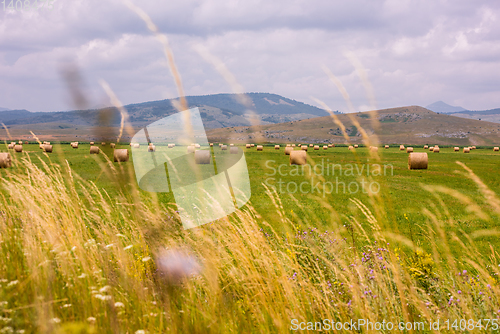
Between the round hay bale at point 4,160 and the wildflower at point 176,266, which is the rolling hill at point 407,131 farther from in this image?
the wildflower at point 176,266

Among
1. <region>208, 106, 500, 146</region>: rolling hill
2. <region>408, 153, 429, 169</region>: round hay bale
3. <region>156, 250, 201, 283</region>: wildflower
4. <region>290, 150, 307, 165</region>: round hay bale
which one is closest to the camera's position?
<region>156, 250, 201, 283</region>: wildflower

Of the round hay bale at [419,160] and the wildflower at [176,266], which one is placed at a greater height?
the wildflower at [176,266]

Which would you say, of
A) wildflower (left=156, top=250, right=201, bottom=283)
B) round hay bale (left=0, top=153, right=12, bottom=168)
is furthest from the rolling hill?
wildflower (left=156, top=250, right=201, bottom=283)

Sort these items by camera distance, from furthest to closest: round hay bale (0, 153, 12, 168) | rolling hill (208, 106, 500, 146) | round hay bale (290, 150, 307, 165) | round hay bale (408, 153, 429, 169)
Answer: rolling hill (208, 106, 500, 146)
round hay bale (290, 150, 307, 165)
round hay bale (408, 153, 429, 169)
round hay bale (0, 153, 12, 168)

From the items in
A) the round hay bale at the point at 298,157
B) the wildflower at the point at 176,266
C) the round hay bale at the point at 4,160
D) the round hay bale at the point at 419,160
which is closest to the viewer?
the wildflower at the point at 176,266

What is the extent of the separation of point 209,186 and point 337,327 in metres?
2.73

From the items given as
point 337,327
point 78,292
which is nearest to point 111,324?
point 78,292

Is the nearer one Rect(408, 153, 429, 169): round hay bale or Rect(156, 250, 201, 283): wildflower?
Rect(156, 250, 201, 283): wildflower

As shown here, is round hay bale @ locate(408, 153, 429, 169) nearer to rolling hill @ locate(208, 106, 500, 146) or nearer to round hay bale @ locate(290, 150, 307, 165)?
round hay bale @ locate(290, 150, 307, 165)

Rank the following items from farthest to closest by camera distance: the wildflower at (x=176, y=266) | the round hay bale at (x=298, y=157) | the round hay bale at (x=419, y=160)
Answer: the round hay bale at (x=298, y=157) < the round hay bale at (x=419, y=160) < the wildflower at (x=176, y=266)

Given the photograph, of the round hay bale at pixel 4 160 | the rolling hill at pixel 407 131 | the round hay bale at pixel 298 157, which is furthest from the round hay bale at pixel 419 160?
the rolling hill at pixel 407 131

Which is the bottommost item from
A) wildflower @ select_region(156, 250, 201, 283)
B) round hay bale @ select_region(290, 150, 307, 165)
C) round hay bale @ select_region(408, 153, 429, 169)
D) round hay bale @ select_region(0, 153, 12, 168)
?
round hay bale @ select_region(408, 153, 429, 169)


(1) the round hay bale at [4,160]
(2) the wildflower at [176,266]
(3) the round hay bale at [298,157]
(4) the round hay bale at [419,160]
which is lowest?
(4) the round hay bale at [419,160]

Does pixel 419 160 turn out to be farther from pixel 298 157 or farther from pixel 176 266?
pixel 176 266
